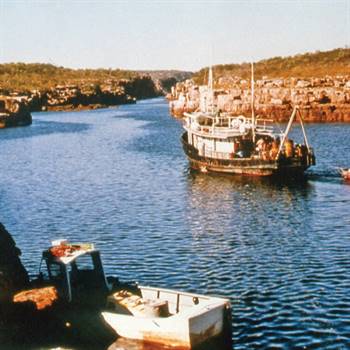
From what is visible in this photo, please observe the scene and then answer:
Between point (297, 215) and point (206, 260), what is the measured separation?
15.8 metres

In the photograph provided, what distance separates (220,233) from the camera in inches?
1989

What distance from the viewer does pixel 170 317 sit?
27.4 m

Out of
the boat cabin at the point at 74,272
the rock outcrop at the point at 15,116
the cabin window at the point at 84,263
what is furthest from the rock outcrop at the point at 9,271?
the rock outcrop at the point at 15,116

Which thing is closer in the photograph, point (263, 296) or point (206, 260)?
point (263, 296)

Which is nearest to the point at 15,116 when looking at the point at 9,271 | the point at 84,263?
the point at 84,263

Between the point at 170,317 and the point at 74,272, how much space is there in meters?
7.27

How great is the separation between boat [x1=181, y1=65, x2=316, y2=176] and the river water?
6.32ft

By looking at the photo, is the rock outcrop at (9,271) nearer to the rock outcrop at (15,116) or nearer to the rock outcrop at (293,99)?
the rock outcrop at (293,99)

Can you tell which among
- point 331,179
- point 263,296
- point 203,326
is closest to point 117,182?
point 331,179

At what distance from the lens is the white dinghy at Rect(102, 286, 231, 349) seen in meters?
27.1

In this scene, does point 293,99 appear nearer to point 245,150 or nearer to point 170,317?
point 245,150

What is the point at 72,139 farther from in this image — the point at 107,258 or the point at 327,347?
the point at 327,347

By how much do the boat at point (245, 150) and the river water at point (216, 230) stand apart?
75.8 inches

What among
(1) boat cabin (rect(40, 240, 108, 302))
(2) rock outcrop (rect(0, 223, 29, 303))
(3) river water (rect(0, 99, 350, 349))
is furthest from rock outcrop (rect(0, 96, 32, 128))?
(1) boat cabin (rect(40, 240, 108, 302))
